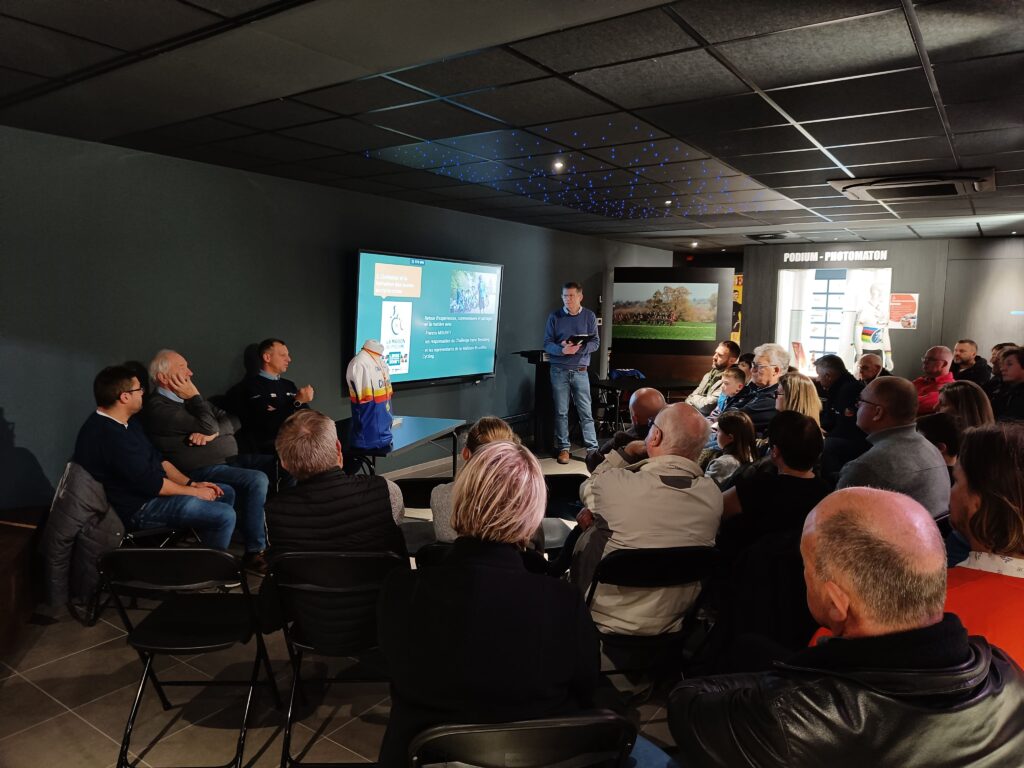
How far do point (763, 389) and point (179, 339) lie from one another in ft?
13.8

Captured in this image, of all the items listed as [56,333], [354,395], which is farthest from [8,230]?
[354,395]

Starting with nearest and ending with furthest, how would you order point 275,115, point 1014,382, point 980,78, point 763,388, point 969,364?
point 980,78 → point 275,115 → point 763,388 → point 1014,382 → point 969,364

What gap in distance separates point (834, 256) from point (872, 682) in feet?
34.1

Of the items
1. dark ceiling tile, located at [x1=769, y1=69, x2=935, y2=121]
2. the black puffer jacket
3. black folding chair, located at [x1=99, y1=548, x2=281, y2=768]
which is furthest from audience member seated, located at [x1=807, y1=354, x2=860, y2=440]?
→ the black puffer jacket

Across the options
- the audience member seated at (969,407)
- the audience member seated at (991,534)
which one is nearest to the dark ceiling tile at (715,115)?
the audience member seated at (969,407)

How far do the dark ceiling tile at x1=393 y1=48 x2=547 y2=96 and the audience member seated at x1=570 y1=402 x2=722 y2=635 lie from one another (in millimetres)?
1685

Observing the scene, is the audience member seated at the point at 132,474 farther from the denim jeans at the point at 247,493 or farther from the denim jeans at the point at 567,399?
the denim jeans at the point at 567,399

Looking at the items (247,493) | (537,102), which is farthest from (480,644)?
(247,493)

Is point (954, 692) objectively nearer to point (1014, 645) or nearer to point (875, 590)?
point (875, 590)

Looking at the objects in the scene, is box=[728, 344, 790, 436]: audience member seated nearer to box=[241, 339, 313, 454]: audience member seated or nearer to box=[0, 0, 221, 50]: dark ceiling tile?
box=[241, 339, 313, 454]: audience member seated

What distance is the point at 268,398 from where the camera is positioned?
5.14m

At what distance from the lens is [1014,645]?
4.78 ft

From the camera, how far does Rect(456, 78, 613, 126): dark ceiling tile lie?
3182mm

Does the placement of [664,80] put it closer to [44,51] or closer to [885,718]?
[44,51]
